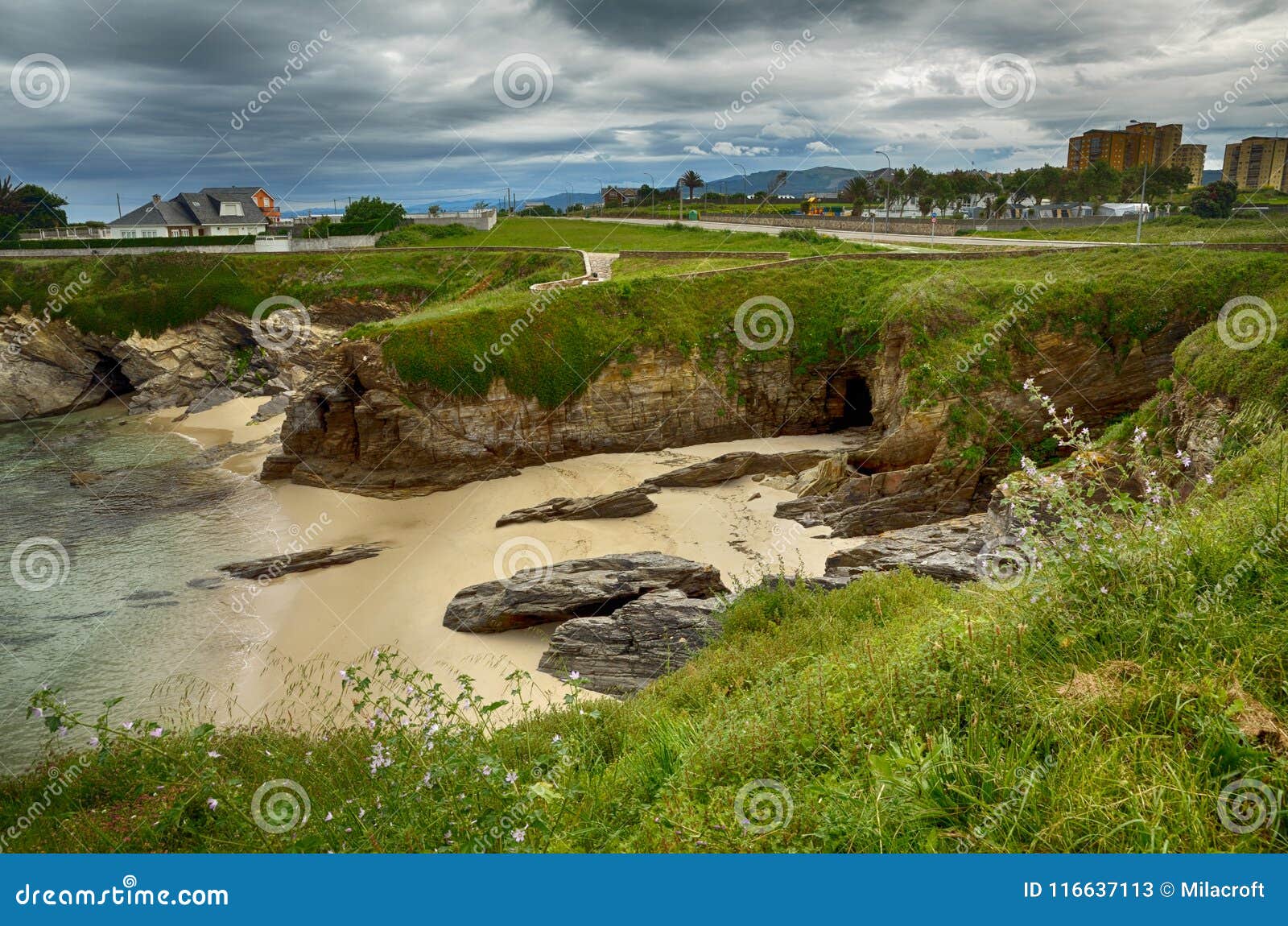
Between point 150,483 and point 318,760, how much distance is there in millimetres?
27870

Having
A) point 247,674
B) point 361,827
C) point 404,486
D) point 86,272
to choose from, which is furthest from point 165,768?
point 86,272

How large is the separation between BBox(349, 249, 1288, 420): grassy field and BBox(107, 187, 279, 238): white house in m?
43.0

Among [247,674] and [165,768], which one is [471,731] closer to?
[165,768]

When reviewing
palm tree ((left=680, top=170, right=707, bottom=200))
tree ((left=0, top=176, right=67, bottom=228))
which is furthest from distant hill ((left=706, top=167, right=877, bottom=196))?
tree ((left=0, top=176, right=67, bottom=228))

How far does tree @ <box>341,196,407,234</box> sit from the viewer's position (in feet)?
196

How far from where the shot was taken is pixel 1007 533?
16875 millimetres

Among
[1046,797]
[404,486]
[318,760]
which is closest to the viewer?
[1046,797]

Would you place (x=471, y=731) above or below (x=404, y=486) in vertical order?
above

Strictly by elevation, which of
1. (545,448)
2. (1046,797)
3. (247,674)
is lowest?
(247,674)

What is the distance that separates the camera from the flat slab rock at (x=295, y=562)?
70.5 feet

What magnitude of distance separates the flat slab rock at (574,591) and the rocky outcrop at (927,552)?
3.21 metres

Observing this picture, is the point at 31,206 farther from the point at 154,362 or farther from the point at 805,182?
the point at 805,182

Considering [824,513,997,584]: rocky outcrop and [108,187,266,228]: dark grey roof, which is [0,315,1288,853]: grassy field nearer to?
[824,513,997,584]: rocky outcrop

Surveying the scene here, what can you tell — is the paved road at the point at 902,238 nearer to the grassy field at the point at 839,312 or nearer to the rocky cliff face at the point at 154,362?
the grassy field at the point at 839,312
